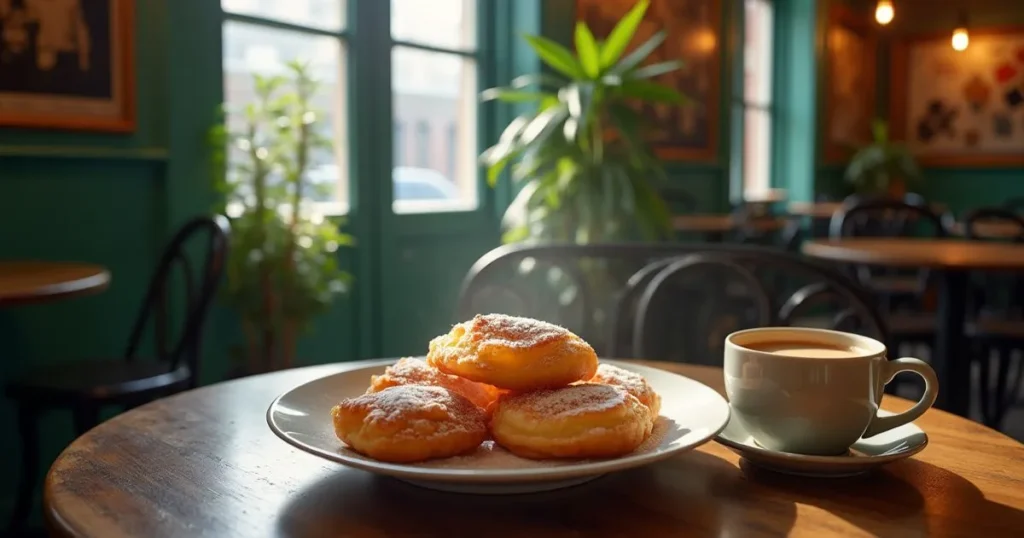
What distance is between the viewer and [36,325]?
2713mm

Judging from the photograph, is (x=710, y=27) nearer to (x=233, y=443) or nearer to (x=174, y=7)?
(x=174, y=7)

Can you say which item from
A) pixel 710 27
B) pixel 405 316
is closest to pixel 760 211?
pixel 710 27

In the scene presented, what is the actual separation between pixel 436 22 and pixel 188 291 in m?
1.95

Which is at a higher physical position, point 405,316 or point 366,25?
point 366,25

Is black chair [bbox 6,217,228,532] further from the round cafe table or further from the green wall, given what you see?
the green wall

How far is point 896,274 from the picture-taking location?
191 inches

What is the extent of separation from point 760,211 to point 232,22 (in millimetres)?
3365

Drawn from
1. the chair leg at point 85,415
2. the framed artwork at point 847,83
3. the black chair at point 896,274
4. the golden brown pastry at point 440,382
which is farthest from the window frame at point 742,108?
the golden brown pastry at point 440,382

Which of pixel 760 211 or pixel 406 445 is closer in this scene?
pixel 406 445

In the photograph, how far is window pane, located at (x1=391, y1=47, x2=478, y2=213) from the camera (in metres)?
4.01

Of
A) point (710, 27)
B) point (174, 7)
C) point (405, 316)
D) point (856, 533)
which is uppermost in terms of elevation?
point (710, 27)

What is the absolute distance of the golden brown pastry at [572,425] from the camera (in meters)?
0.62

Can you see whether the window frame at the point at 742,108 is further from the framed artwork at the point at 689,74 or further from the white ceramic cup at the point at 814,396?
the white ceramic cup at the point at 814,396

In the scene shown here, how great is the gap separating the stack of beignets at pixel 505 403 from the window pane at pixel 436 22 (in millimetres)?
3359
